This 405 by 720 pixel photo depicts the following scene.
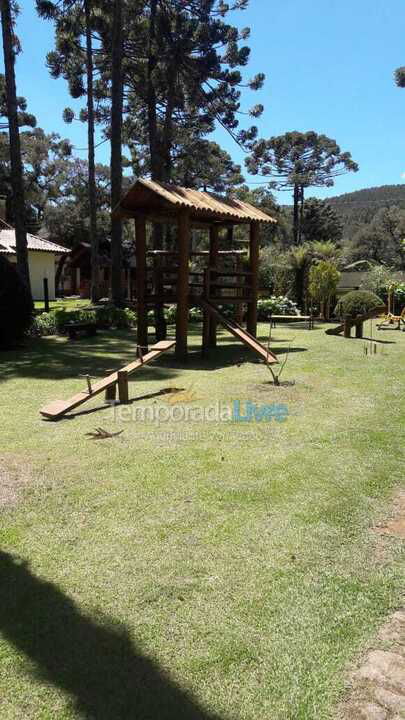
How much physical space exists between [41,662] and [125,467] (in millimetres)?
2329

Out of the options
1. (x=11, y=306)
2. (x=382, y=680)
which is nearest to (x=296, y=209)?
(x=11, y=306)

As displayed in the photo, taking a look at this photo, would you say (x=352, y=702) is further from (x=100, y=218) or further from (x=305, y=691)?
(x=100, y=218)

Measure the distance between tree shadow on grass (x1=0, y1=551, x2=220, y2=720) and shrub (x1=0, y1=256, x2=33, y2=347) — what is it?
33.7ft

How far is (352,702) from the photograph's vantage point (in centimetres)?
210

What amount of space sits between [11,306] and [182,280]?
458 centimetres

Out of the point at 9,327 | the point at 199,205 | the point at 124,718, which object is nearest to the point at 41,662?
the point at 124,718

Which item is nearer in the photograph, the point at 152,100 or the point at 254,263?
the point at 254,263

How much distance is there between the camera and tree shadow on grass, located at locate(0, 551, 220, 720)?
2.08 m

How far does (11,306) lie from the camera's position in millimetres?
12305

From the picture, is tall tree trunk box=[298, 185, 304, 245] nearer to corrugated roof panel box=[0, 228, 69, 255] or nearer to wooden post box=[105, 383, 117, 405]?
corrugated roof panel box=[0, 228, 69, 255]

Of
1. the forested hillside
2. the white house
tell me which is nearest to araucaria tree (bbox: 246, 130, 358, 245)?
the white house

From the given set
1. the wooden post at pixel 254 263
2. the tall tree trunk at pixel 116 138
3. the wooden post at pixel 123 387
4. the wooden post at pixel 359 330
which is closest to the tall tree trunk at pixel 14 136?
the tall tree trunk at pixel 116 138

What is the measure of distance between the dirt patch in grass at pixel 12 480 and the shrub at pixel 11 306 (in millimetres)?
8188

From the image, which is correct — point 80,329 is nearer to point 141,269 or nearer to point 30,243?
point 141,269
